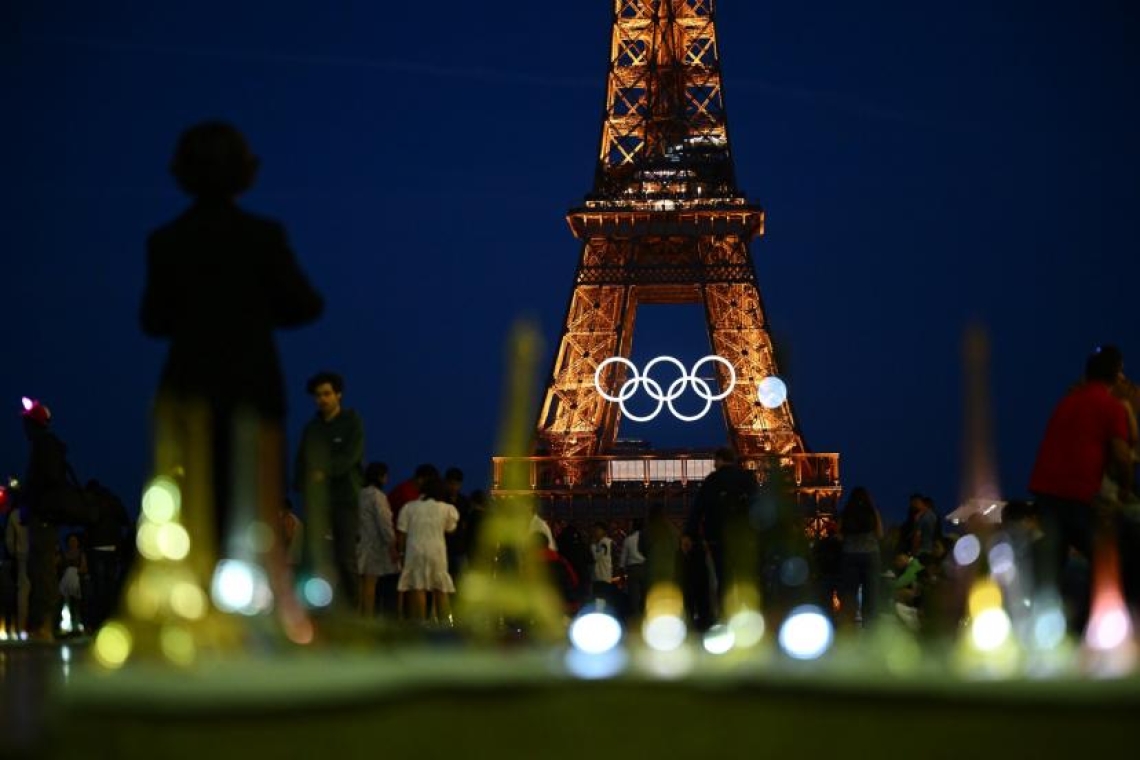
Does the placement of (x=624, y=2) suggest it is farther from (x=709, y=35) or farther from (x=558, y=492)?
(x=558, y=492)

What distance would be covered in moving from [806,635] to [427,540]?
993cm

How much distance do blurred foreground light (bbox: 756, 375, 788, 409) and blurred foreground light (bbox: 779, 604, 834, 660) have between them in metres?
41.3

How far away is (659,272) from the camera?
48.2 meters

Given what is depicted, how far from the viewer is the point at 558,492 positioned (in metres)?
47.0

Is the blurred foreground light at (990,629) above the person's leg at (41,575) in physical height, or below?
below

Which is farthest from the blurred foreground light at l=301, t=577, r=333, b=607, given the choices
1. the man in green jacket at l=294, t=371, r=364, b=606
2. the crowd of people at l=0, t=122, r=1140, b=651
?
the man in green jacket at l=294, t=371, r=364, b=606

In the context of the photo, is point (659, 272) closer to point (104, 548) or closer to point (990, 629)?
point (104, 548)

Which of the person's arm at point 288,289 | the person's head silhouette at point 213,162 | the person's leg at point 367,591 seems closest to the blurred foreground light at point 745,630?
the person's arm at point 288,289

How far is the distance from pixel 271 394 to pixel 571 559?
16.2 metres

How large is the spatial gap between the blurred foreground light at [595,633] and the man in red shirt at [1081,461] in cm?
395

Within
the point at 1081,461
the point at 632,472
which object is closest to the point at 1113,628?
the point at 1081,461

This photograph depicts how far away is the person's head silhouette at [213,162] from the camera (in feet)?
18.4

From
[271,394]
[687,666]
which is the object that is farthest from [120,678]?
[271,394]

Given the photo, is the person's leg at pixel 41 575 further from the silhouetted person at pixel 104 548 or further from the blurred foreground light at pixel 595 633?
the blurred foreground light at pixel 595 633
